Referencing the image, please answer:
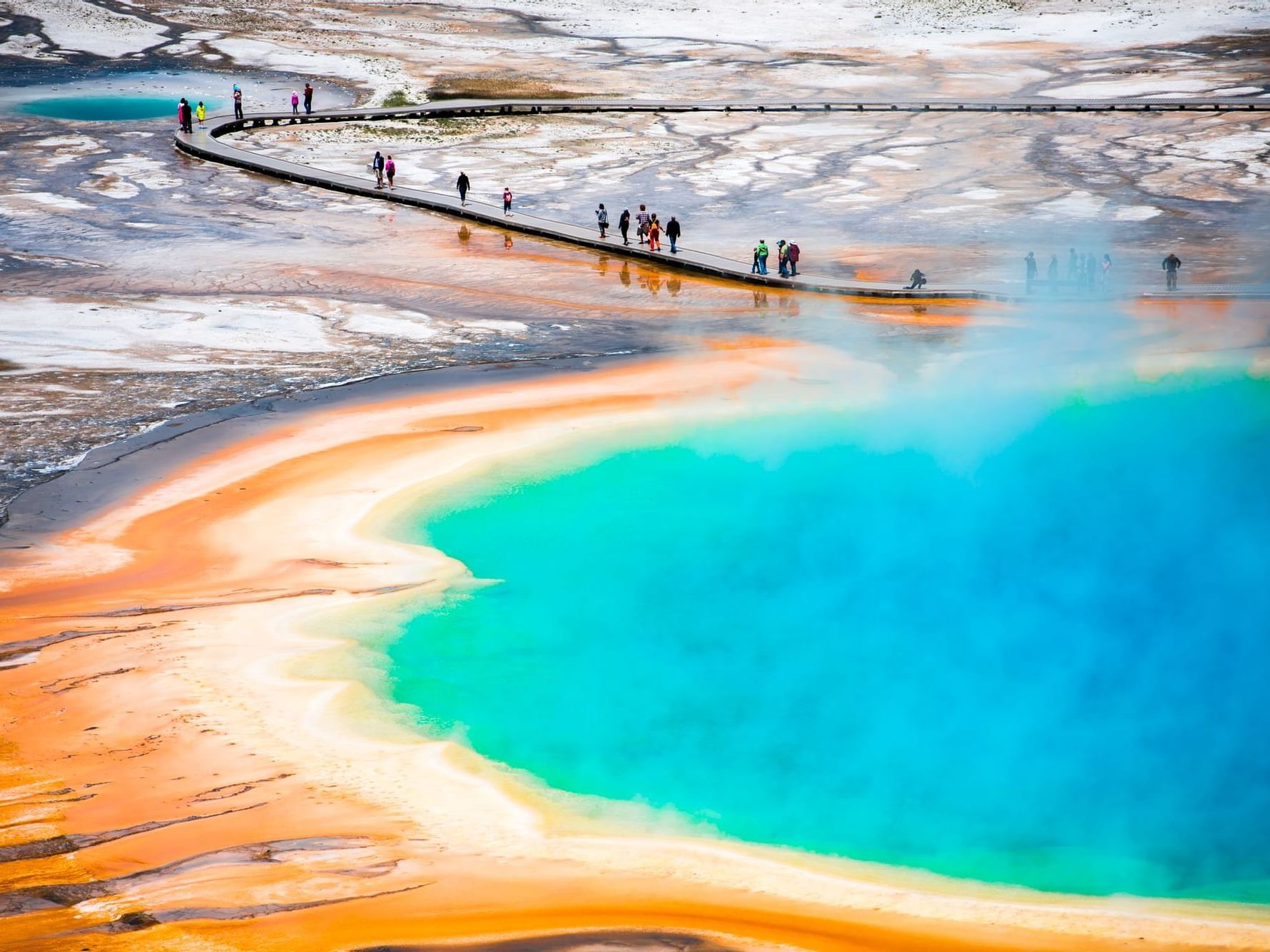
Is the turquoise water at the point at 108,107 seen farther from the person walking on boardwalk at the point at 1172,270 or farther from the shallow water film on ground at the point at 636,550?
the person walking on boardwalk at the point at 1172,270

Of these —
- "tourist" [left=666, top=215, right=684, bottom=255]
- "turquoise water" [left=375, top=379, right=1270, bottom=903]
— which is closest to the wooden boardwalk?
"tourist" [left=666, top=215, right=684, bottom=255]

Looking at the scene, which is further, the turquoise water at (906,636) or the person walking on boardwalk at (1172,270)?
the person walking on boardwalk at (1172,270)

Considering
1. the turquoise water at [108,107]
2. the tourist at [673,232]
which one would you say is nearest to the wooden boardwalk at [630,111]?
the tourist at [673,232]

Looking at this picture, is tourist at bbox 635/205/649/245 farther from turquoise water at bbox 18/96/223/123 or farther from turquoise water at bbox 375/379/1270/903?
turquoise water at bbox 18/96/223/123

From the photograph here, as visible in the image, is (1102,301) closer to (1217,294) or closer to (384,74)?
(1217,294)

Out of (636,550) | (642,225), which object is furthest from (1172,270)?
(636,550)

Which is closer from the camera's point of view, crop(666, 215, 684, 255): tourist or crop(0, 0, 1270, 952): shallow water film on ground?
crop(0, 0, 1270, 952): shallow water film on ground

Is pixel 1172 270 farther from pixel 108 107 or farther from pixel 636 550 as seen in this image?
pixel 108 107
